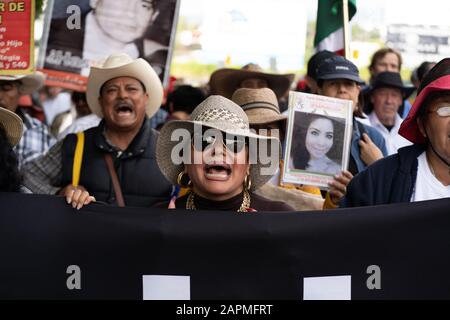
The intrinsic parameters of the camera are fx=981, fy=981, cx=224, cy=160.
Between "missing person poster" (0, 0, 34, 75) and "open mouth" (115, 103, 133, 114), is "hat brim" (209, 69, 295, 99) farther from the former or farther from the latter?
"missing person poster" (0, 0, 34, 75)

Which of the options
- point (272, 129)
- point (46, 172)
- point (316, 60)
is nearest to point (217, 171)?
point (272, 129)

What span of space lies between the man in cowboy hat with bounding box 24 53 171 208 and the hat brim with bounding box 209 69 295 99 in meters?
1.29

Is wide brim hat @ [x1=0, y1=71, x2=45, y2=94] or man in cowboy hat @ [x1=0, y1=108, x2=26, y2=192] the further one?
wide brim hat @ [x1=0, y1=71, x2=45, y2=94]

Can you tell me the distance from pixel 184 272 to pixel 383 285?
2.67 feet

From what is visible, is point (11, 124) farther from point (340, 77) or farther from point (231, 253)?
point (340, 77)

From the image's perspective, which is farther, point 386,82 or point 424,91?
point 386,82

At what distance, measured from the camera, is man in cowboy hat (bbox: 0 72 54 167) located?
290 inches

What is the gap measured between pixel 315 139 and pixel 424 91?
40.3 inches

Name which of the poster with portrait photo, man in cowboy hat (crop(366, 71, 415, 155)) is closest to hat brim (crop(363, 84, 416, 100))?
man in cowboy hat (crop(366, 71, 415, 155))

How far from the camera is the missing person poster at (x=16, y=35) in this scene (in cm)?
607

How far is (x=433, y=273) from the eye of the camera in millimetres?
4016

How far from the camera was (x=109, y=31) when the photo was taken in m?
6.98

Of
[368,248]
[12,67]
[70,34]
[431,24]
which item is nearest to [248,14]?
[70,34]
